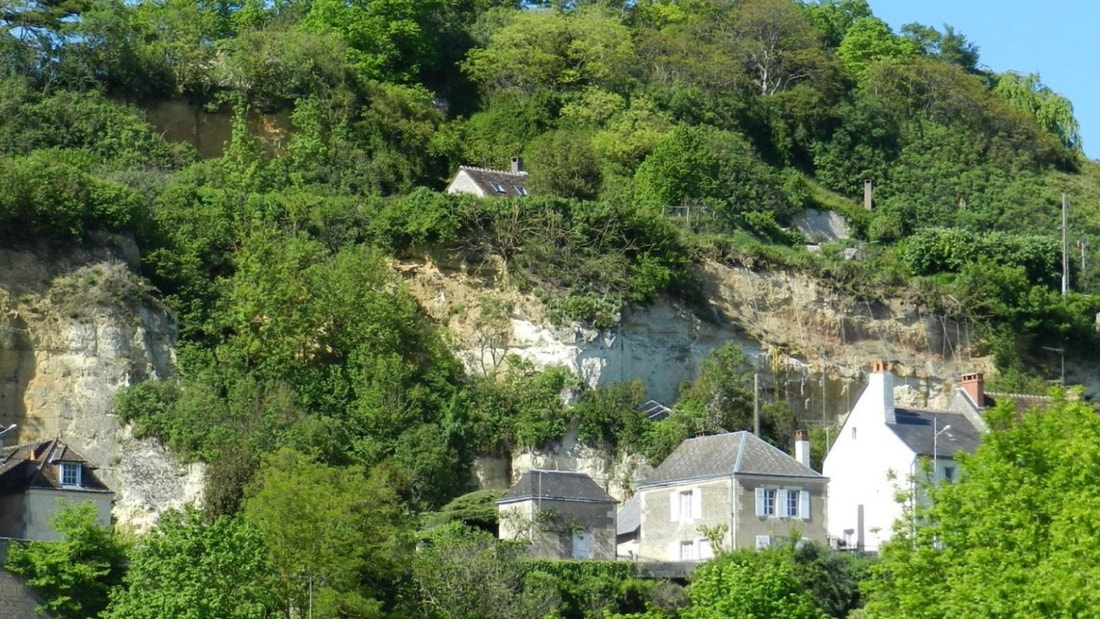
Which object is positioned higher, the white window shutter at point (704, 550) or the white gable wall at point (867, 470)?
the white gable wall at point (867, 470)

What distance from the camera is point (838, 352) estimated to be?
61344 millimetres

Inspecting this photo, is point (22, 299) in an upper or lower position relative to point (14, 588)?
upper

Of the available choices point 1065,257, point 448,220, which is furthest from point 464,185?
point 1065,257

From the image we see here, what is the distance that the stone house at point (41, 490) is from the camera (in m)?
45.8

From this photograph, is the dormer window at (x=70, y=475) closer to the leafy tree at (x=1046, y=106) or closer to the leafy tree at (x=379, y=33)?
the leafy tree at (x=379, y=33)

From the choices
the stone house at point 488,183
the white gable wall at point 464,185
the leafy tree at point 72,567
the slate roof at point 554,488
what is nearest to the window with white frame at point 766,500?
the slate roof at point 554,488

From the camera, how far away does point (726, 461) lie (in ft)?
170

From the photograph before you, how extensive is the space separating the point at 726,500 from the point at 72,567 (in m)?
Result: 15.2

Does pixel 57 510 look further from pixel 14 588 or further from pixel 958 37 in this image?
pixel 958 37

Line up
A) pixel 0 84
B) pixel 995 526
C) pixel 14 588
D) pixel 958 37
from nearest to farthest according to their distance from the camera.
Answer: pixel 995 526
pixel 14 588
pixel 0 84
pixel 958 37

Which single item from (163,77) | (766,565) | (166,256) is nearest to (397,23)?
(163,77)

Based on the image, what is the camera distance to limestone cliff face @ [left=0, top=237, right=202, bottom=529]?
50312mm

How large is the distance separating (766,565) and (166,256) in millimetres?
17867

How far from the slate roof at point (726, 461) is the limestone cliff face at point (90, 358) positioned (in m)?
10.9
